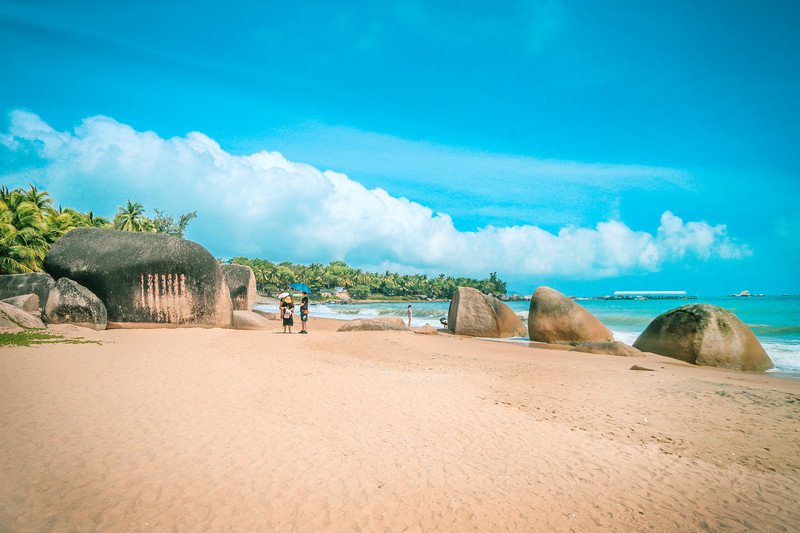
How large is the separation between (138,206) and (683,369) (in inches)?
1906

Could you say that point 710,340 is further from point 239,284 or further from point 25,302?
point 25,302

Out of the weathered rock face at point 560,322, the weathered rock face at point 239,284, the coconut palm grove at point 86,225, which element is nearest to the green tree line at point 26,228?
the coconut palm grove at point 86,225

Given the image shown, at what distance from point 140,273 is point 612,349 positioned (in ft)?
51.2

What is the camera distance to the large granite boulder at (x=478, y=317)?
1939 centimetres

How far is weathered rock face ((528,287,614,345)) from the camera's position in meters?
16.8

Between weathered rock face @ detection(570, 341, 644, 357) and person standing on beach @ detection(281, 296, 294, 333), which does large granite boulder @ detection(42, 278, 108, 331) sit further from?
weathered rock face @ detection(570, 341, 644, 357)

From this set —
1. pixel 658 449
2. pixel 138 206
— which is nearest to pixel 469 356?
pixel 658 449

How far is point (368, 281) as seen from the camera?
104 metres

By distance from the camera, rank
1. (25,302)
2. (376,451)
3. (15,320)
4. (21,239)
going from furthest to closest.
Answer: (21,239) < (25,302) < (15,320) < (376,451)

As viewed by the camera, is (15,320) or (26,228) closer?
(15,320)

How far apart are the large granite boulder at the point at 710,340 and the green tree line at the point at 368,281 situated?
257 ft

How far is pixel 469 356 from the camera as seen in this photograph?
41.3 ft

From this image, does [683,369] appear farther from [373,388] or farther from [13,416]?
[13,416]

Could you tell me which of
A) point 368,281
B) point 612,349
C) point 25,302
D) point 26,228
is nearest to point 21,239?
point 26,228
